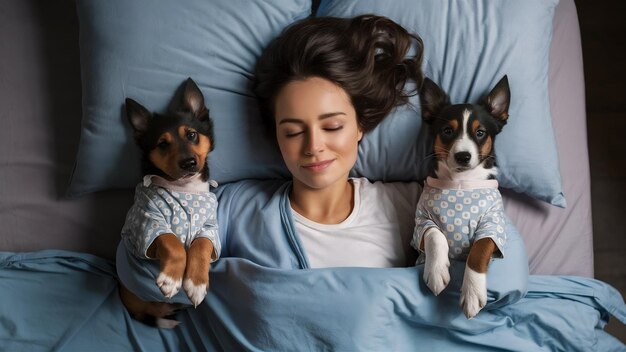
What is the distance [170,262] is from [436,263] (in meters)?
0.63

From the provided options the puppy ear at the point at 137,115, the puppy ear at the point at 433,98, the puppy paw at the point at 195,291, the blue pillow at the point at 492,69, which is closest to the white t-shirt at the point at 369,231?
the blue pillow at the point at 492,69

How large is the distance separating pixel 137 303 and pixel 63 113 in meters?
0.63

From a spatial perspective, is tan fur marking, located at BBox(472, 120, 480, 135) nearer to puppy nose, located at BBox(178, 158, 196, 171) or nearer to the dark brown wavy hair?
the dark brown wavy hair

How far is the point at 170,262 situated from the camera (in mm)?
1431

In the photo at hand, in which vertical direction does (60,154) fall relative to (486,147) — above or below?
below

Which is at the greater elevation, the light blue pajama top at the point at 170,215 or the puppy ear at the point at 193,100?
the puppy ear at the point at 193,100

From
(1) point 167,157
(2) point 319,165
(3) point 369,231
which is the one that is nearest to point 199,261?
(1) point 167,157

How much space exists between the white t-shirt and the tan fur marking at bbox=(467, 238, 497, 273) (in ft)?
0.91

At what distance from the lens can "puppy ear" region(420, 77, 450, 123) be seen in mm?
1673

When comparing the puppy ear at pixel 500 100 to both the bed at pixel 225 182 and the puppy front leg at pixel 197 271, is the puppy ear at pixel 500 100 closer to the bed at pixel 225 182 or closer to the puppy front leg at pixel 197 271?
the bed at pixel 225 182

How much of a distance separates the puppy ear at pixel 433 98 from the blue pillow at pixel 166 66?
1.42 ft

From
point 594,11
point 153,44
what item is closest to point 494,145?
point 153,44

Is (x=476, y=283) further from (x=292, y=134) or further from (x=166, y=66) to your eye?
(x=166, y=66)

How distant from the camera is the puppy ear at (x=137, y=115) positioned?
165 cm
